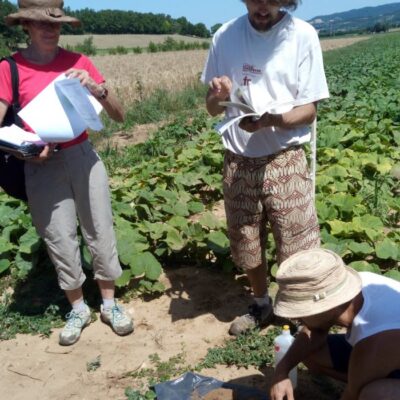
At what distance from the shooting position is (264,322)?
10.8 ft

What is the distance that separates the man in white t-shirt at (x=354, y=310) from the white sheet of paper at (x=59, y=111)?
142cm

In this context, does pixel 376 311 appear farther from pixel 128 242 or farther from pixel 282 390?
pixel 128 242

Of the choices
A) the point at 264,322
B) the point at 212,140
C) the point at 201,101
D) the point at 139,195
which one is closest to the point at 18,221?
the point at 139,195

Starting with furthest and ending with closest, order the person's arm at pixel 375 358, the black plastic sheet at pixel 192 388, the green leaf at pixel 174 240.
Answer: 1. the green leaf at pixel 174 240
2. the black plastic sheet at pixel 192 388
3. the person's arm at pixel 375 358

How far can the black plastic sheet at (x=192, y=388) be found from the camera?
262 cm

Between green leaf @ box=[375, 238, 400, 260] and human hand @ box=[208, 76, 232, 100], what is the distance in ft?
5.49

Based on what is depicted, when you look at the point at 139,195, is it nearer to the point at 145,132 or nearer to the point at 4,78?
the point at 4,78

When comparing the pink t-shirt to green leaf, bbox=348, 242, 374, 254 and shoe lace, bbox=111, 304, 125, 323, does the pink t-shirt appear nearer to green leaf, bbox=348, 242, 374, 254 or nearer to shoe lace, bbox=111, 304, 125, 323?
shoe lace, bbox=111, 304, 125, 323

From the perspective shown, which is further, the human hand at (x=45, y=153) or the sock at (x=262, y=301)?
the sock at (x=262, y=301)

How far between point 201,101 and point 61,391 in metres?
11.7

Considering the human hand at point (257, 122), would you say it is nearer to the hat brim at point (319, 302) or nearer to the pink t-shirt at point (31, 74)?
the hat brim at point (319, 302)

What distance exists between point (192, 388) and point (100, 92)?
163cm

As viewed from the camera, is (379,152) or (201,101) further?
(201,101)

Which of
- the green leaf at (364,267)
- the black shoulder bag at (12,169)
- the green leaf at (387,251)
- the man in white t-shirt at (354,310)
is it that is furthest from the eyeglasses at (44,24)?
the green leaf at (387,251)
